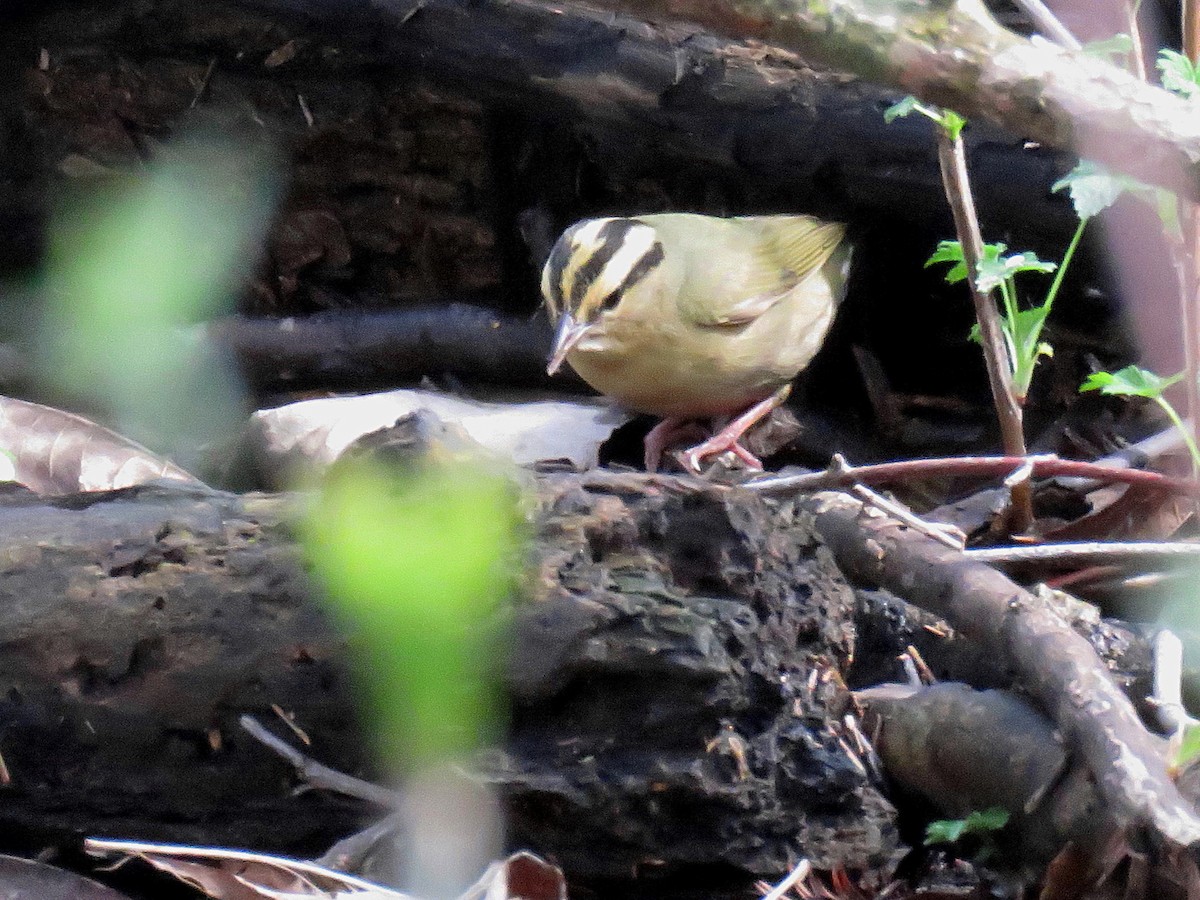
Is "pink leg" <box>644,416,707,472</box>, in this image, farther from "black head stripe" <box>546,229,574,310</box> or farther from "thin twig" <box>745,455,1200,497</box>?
"thin twig" <box>745,455,1200,497</box>

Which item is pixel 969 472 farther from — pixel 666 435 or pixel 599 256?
pixel 666 435

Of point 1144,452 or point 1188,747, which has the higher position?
point 1188,747

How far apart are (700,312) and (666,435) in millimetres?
499

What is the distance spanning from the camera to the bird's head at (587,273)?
4777 millimetres

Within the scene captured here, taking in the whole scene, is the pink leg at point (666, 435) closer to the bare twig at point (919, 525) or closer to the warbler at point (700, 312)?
the warbler at point (700, 312)

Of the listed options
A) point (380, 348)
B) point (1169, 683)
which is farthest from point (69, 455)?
point (1169, 683)

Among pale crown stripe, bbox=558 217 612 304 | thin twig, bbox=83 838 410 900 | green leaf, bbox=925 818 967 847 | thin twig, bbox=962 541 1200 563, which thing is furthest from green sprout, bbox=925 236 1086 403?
thin twig, bbox=83 838 410 900

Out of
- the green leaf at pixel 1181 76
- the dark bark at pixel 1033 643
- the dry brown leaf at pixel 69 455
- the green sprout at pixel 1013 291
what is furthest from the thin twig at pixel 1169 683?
the dry brown leaf at pixel 69 455

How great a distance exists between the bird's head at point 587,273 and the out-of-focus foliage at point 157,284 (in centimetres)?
117

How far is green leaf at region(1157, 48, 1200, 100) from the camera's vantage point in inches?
107

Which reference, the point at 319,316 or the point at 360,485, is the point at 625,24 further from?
the point at 360,485

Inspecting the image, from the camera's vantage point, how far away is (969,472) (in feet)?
11.6

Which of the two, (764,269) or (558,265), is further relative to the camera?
(764,269)

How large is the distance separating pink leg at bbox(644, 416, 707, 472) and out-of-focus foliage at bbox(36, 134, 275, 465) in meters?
1.52
